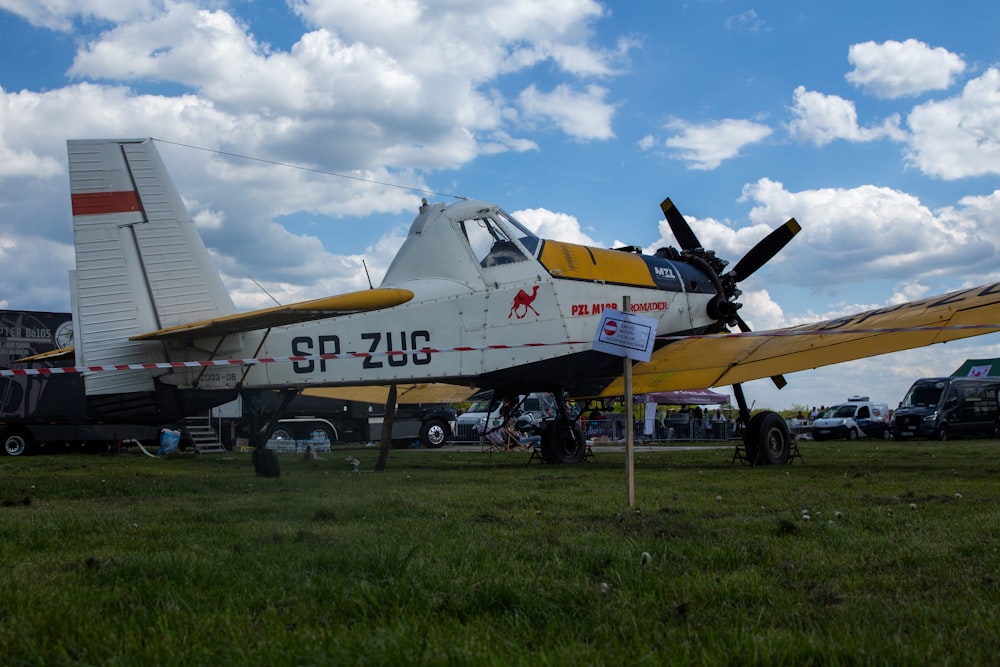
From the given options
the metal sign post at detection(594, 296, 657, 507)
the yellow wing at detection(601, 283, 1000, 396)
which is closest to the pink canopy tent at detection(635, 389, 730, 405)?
the yellow wing at detection(601, 283, 1000, 396)

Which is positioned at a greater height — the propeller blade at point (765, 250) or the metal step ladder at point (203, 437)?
the propeller blade at point (765, 250)

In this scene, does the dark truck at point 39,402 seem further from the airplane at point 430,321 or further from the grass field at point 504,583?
the grass field at point 504,583

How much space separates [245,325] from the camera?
10055mm

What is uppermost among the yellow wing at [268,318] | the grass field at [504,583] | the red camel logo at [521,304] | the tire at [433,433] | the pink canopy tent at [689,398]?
the red camel logo at [521,304]

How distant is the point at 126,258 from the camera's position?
10.3m

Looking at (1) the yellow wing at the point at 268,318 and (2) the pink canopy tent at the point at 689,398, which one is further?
(2) the pink canopy tent at the point at 689,398

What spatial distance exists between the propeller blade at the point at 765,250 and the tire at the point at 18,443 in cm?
2112

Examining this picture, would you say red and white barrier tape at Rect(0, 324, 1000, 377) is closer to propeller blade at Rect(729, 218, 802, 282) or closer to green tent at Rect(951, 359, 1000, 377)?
propeller blade at Rect(729, 218, 802, 282)

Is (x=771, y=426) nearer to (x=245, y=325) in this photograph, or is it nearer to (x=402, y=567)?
(x=245, y=325)

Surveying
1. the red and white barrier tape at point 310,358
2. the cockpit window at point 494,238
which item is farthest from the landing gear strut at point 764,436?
the cockpit window at point 494,238

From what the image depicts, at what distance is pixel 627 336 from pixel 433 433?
24.3 metres

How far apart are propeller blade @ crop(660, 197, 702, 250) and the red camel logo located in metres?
5.64

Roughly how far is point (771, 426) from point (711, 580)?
10.5 m

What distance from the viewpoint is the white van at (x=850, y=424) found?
35.9 meters
